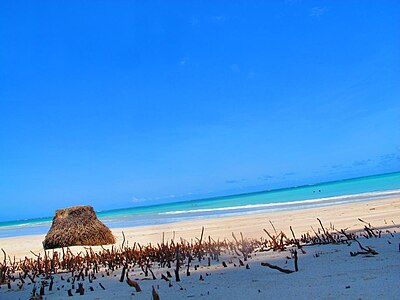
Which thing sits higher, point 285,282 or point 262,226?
point 262,226

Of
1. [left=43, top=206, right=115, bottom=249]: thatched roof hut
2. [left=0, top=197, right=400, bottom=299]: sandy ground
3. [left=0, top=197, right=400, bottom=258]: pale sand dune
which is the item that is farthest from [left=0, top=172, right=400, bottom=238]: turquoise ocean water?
[left=0, top=197, right=400, bottom=299]: sandy ground

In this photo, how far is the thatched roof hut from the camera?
10070mm

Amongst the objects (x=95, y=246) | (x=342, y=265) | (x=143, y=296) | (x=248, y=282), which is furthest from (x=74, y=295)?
(x=95, y=246)

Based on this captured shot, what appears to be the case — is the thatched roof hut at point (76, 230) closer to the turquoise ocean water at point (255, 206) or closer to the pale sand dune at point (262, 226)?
the pale sand dune at point (262, 226)

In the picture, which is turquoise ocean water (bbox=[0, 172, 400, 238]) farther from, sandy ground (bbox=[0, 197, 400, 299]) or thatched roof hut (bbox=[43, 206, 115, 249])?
sandy ground (bbox=[0, 197, 400, 299])

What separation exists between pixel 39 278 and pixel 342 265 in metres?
3.50

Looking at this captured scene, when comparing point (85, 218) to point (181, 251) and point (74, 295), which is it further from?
point (74, 295)

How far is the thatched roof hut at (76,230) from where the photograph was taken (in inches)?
396

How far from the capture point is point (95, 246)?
1014 cm

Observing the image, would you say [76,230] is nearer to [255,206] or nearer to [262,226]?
[262,226]

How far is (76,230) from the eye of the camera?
10.2 metres

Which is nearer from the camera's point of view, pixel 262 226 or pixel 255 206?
pixel 262 226

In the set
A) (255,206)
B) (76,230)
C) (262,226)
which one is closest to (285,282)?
(76,230)

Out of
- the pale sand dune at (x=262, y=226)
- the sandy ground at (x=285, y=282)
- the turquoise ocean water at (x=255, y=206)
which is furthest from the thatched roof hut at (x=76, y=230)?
the turquoise ocean water at (x=255, y=206)
